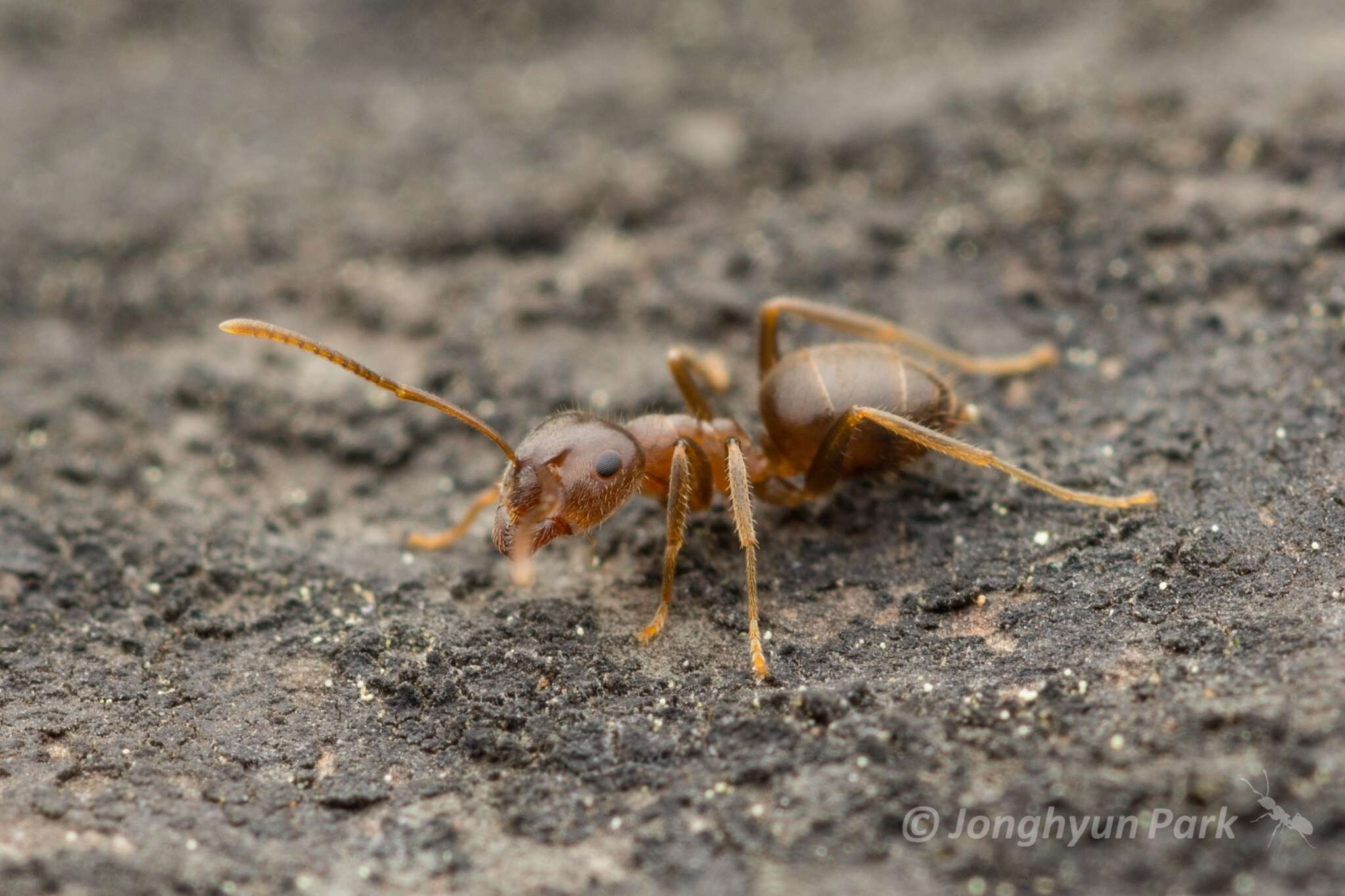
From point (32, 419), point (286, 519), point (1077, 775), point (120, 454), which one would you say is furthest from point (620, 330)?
point (1077, 775)

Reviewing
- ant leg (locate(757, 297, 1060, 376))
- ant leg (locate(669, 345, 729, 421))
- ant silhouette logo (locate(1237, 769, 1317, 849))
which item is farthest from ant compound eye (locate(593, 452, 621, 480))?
ant silhouette logo (locate(1237, 769, 1317, 849))

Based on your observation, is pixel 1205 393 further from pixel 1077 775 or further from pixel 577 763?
pixel 577 763

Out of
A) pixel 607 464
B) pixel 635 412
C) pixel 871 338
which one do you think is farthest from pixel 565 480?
pixel 871 338

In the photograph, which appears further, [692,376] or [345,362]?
[692,376]

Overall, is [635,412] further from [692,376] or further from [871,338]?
[871,338]

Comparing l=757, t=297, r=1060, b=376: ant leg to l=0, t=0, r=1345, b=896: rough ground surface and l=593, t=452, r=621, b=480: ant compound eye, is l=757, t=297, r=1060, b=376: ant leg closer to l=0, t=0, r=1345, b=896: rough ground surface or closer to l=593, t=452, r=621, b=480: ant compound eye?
l=0, t=0, r=1345, b=896: rough ground surface

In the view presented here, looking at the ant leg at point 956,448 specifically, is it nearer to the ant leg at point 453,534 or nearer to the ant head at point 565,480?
the ant head at point 565,480
